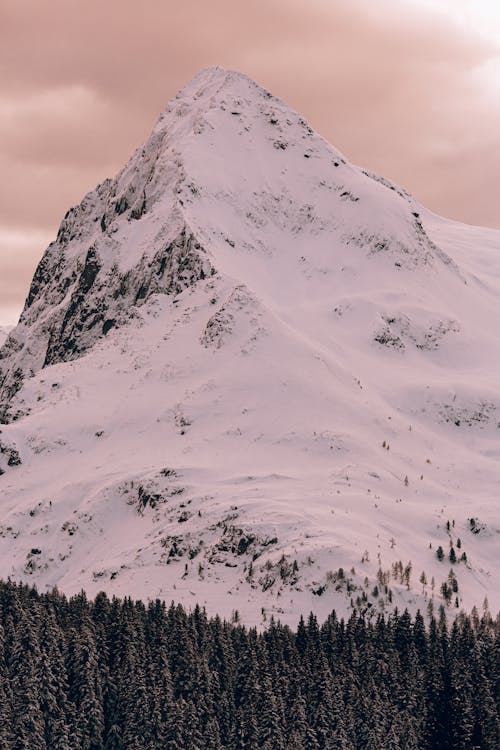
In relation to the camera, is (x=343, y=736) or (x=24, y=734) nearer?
(x=24, y=734)

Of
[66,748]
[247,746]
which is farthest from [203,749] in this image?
[66,748]

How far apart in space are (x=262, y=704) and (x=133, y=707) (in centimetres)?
1717

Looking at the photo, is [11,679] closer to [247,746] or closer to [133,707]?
[133,707]

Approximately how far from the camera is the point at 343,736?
655ft

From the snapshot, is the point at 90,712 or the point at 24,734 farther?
the point at 90,712

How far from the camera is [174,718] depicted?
→ 195250 mm

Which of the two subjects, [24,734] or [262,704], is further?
[262,704]

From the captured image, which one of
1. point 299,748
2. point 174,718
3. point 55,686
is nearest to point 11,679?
point 55,686

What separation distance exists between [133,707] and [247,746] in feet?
52.4

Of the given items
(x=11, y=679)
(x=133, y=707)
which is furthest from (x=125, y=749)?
(x=11, y=679)

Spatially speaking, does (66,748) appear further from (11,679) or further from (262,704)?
(262,704)

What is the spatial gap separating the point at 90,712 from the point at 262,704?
2292 cm

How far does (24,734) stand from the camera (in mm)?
187000

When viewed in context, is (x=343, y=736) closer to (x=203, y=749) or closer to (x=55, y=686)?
(x=203, y=749)
